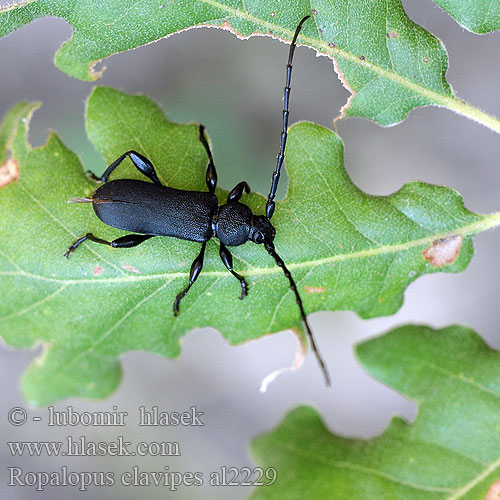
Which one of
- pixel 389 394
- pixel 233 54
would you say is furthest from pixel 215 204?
pixel 389 394

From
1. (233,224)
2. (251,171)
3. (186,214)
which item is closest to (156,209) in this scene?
(186,214)

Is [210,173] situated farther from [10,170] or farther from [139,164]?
[10,170]

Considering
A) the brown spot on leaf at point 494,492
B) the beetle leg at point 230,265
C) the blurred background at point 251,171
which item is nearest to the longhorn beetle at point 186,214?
the beetle leg at point 230,265

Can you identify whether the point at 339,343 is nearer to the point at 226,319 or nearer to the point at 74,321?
the point at 226,319

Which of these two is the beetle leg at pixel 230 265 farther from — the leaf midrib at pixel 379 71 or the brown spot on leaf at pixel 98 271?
the leaf midrib at pixel 379 71

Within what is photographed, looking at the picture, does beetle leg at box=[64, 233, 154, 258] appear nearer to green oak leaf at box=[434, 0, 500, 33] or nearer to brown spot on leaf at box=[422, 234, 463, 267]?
brown spot on leaf at box=[422, 234, 463, 267]

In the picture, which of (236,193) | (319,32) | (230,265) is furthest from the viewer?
(236,193)
